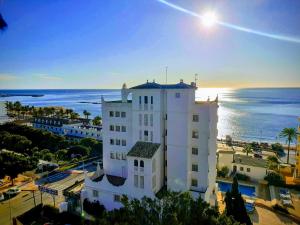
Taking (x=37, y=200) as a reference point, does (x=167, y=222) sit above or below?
above

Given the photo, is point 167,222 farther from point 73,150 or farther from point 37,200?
point 73,150

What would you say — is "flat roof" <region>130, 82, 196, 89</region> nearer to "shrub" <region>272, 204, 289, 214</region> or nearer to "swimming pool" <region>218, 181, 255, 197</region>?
"shrub" <region>272, 204, 289, 214</region>

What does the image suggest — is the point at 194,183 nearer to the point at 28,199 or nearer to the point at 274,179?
the point at 274,179

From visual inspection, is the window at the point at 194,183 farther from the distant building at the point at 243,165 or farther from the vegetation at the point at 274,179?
the vegetation at the point at 274,179

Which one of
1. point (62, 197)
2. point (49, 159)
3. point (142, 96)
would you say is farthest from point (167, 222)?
point (49, 159)

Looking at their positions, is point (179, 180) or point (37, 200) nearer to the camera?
point (179, 180)

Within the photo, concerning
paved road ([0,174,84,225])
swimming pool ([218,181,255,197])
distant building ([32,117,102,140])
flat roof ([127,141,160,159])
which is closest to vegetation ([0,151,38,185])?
paved road ([0,174,84,225])
